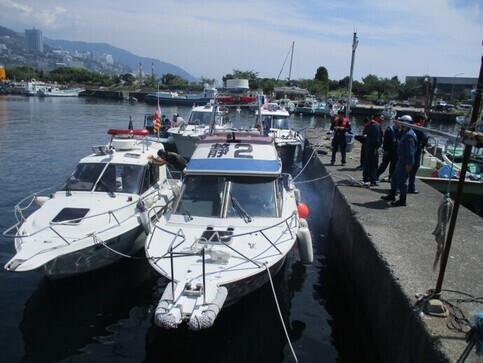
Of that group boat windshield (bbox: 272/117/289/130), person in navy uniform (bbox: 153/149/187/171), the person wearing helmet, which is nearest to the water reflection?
person in navy uniform (bbox: 153/149/187/171)

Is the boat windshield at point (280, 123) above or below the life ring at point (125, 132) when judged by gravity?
below

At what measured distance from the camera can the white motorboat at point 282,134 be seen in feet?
65.2

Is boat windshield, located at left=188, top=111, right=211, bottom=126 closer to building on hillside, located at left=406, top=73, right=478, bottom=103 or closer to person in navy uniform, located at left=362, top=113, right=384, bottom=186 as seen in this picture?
person in navy uniform, located at left=362, top=113, right=384, bottom=186

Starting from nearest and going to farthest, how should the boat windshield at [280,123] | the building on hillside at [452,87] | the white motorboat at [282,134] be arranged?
the white motorboat at [282,134]
the boat windshield at [280,123]
the building on hillside at [452,87]

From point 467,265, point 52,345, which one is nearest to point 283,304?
point 467,265

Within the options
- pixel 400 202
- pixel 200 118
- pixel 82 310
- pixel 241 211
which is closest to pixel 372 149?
pixel 400 202

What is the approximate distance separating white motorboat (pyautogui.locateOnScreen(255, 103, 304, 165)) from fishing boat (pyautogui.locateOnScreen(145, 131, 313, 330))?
946cm

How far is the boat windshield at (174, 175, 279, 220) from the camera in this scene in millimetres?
8117

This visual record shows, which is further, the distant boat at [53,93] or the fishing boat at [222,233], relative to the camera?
the distant boat at [53,93]

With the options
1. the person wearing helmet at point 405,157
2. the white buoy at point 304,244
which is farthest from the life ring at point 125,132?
the person wearing helmet at point 405,157

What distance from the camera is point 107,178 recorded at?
32.7ft

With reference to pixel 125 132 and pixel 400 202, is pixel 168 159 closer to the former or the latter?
pixel 125 132

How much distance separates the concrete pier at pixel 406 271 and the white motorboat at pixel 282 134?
27.9 feet

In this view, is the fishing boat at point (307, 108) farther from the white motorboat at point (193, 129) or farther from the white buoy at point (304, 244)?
the white buoy at point (304, 244)
